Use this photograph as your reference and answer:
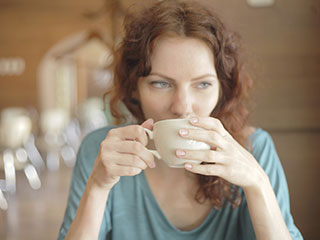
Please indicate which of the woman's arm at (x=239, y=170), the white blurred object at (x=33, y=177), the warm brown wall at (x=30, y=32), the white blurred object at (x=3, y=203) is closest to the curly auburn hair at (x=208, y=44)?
the woman's arm at (x=239, y=170)

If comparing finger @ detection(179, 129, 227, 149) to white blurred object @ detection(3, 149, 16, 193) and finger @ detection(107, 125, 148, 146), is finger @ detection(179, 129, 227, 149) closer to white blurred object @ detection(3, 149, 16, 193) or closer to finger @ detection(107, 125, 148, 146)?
finger @ detection(107, 125, 148, 146)

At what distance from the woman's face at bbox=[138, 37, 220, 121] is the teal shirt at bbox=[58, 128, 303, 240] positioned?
0.99 feet

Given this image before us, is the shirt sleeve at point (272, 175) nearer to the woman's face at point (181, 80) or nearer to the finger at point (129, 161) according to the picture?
the woman's face at point (181, 80)

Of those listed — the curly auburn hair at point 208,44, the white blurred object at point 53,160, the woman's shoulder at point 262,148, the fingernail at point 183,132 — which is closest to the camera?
the fingernail at point 183,132

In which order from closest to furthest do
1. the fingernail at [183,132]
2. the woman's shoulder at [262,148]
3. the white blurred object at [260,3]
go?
the fingernail at [183,132]
the woman's shoulder at [262,148]
the white blurred object at [260,3]

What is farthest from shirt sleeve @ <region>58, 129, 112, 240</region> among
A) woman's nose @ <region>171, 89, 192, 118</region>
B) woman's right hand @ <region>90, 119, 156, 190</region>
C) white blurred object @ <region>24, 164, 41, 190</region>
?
white blurred object @ <region>24, 164, 41, 190</region>

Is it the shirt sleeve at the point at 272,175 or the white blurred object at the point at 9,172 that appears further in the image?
the white blurred object at the point at 9,172

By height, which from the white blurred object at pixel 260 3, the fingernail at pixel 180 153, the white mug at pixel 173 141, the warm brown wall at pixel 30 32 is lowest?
the fingernail at pixel 180 153

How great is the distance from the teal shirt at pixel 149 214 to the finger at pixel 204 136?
1.46 feet

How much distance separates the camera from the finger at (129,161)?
0.87 metres

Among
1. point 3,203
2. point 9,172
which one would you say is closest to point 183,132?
point 3,203

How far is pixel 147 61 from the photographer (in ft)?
3.52

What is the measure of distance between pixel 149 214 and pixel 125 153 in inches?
14.8

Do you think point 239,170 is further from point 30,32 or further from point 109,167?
point 30,32
